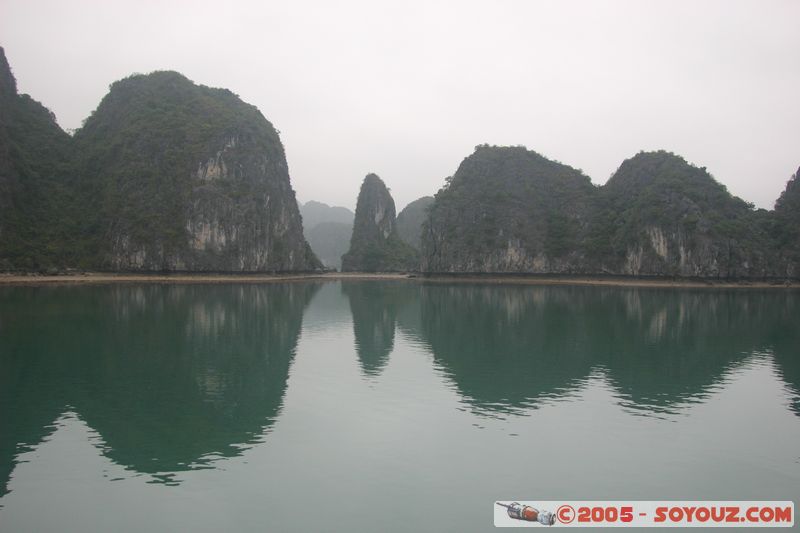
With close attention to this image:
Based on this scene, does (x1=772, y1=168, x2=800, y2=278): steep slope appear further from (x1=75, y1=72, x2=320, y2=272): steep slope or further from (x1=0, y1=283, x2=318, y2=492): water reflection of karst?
(x1=0, y1=283, x2=318, y2=492): water reflection of karst

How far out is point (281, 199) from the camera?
365 ft

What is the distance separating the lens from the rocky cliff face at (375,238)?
14725cm

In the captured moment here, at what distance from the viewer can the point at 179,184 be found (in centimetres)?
9475

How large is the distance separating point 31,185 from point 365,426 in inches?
3867

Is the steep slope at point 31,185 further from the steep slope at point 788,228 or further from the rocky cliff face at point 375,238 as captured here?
the steep slope at point 788,228

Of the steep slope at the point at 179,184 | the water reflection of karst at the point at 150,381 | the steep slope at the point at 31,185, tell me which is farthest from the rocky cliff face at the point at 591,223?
the water reflection of karst at the point at 150,381

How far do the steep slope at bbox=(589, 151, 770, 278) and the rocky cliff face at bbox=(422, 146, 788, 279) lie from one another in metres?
0.17

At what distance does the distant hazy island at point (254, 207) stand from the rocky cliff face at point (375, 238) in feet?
91.1

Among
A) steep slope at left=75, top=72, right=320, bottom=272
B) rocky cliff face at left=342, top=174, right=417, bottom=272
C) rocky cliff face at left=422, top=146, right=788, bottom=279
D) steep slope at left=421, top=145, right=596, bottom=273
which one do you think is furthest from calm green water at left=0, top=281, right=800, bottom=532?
rocky cliff face at left=342, top=174, right=417, bottom=272

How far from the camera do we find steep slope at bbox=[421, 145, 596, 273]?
10906 cm

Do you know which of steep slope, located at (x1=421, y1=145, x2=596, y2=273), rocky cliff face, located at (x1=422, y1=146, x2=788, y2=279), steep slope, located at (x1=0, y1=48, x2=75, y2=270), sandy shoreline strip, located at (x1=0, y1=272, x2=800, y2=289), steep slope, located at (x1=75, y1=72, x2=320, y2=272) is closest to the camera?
sandy shoreline strip, located at (x1=0, y1=272, x2=800, y2=289)

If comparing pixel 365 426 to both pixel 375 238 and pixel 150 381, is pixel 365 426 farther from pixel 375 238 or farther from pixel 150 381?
pixel 375 238

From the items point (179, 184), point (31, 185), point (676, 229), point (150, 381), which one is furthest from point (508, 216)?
point (150, 381)

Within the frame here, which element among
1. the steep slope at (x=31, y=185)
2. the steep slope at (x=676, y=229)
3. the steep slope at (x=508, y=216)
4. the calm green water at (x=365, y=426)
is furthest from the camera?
the steep slope at (x=508, y=216)
